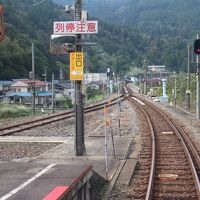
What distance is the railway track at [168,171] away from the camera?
8.30 metres

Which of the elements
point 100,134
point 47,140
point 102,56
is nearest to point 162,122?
point 100,134

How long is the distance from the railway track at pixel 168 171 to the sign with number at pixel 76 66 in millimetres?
2628

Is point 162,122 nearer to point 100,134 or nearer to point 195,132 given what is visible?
point 195,132

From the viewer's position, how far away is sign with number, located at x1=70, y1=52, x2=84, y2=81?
37.6 ft

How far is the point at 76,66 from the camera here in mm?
11477

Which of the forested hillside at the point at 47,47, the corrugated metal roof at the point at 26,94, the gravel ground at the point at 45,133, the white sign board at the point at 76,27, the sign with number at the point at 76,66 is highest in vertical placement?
the forested hillside at the point at 47,47

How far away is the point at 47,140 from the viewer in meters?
15.9

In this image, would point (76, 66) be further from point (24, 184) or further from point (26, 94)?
point (26, 94)

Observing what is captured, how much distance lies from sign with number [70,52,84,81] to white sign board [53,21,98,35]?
55 cm

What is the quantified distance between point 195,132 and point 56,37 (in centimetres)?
868

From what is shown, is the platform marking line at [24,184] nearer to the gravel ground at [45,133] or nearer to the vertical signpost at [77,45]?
the vertical signpost at [77,45]

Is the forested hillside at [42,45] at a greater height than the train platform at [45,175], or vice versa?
the forested hillside at [42,45]

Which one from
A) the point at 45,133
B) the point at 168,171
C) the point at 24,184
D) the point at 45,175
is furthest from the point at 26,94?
the point at 24,184

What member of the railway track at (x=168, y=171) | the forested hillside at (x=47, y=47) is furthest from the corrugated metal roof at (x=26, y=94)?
the railway track at (x=168, y=171)
